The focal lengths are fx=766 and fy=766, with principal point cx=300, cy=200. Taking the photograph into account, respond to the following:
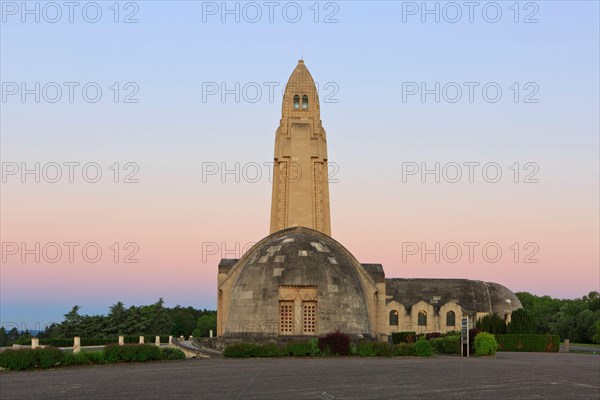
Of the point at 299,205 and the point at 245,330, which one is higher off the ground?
the point at 299,205

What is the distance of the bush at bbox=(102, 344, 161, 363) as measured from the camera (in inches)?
1345

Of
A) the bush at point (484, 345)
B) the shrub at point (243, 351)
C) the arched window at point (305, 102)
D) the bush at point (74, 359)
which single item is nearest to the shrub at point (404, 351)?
the bush at point (484, 345)

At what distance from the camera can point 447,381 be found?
24.6 meters

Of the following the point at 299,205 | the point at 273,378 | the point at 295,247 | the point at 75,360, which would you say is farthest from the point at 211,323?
the point at 273,378

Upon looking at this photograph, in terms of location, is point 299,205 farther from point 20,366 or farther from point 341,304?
point 20,366

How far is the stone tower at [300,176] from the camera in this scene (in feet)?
227

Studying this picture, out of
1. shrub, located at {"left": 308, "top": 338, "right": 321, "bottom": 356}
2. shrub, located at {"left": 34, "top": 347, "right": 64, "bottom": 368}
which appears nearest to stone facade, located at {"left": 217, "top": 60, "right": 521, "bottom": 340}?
shrub, located at {"left": 308, "top": 338, "right": 321, "bottom": 356}

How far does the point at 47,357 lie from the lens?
104 feet

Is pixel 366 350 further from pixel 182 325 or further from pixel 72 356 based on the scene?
pixel 182 325

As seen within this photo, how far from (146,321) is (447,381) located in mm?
65112

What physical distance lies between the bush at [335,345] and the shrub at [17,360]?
49.0 feet

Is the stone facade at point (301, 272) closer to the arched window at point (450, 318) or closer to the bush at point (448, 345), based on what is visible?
the arched window at point (450, 318)

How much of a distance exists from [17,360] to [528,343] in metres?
37.3

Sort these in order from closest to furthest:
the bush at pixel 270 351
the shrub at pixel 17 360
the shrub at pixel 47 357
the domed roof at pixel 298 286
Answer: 1. the shrub at pixel 17 360
2. the shrub at pixel 47 357
3. the bush at pixel 270 351
4. the domed roof at pixel 298 286
